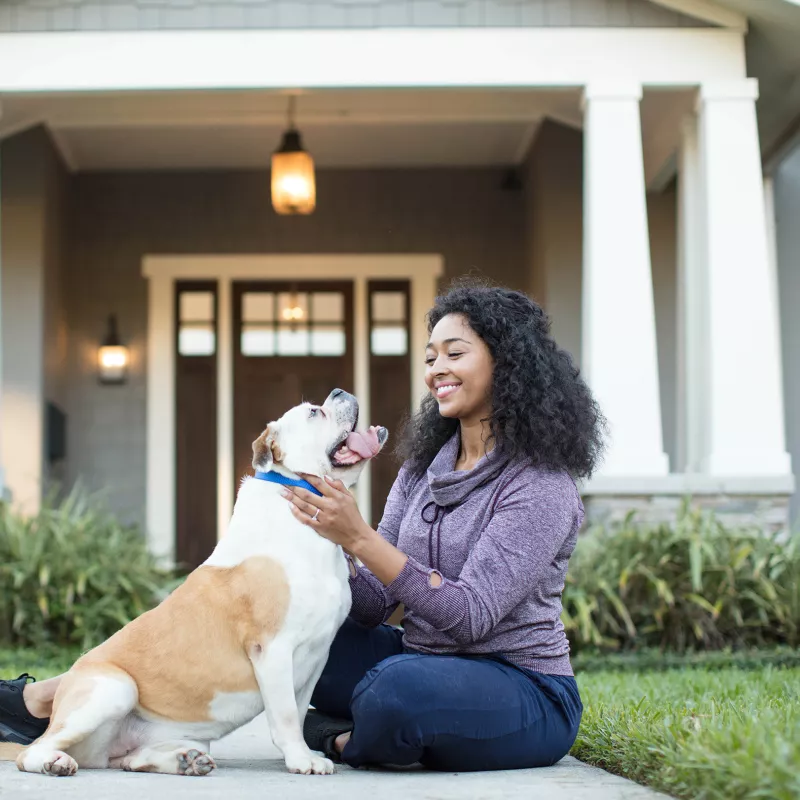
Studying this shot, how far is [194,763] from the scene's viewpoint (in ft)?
10.5

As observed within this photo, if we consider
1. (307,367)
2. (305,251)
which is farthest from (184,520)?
(305,251)

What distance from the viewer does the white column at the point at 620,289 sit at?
7.92m

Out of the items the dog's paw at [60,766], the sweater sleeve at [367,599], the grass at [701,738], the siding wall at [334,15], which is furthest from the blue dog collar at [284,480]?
the siding wall at [334,15]

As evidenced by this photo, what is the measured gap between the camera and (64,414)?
440 inches

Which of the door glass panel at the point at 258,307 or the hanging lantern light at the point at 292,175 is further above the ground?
the hanging lantern light at the point at 292,175

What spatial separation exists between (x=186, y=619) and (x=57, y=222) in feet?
28.2

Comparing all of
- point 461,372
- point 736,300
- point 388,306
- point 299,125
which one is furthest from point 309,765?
point 388,306

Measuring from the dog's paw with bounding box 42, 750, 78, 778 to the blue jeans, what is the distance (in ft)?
2.46

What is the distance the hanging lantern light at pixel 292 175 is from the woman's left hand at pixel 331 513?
6.09m

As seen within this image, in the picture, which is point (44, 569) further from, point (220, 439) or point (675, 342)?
point (675, 342)

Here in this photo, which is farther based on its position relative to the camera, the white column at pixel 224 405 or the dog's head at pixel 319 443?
the white column at pixel 224 405

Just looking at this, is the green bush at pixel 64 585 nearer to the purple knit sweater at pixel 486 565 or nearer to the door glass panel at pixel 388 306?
the purple knit sweater at pixel 486 565

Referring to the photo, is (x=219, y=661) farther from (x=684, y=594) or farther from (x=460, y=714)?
(x=684, y=594)

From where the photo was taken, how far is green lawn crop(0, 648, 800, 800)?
2.36m
